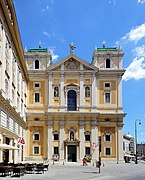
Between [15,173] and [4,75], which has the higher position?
[4,75]

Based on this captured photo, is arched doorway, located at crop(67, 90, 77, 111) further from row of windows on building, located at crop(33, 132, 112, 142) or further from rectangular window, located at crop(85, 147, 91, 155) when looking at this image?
rectangular window, located at crop(85, 147, 91, 155)

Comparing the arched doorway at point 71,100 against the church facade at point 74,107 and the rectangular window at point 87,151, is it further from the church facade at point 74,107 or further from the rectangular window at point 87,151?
the rectangular window at point 87,151

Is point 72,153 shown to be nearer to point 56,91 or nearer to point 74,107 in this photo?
point 74,107

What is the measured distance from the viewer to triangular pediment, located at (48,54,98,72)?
67.5 meters

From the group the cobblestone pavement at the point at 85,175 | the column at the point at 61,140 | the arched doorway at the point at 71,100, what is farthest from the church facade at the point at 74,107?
the cobblestone pavement at the point at 85,175

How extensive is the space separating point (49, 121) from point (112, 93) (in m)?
12.7

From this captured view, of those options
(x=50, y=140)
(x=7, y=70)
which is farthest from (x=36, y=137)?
(x=7, y=70)

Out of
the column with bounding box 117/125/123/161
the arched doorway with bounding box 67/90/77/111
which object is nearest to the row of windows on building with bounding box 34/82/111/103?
the arched doorway with bounding box 67/90/77/111

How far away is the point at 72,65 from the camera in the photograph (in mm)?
68188

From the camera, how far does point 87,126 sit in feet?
216

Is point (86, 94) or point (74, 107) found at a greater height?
point (86, 94)

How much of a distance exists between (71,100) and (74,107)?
4.64ft

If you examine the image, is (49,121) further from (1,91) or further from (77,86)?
(1,91)

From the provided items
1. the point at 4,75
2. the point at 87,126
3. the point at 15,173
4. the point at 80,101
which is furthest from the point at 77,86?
the point at 15,173
